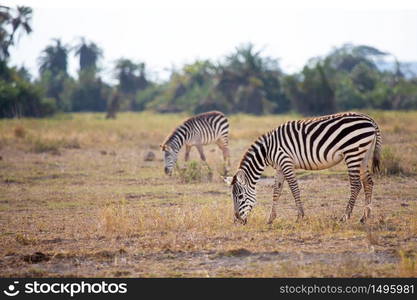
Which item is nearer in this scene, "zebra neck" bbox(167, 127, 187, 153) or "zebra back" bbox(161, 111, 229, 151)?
"zebra neck" bbox(167, 127, 187, 153)

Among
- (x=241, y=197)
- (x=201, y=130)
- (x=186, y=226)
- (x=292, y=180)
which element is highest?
(x=201, y=130)

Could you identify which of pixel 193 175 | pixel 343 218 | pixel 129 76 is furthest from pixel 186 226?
pixel 129 76

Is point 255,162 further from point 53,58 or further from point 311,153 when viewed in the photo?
point 53,58

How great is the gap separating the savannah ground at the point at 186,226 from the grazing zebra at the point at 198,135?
2.18 ft

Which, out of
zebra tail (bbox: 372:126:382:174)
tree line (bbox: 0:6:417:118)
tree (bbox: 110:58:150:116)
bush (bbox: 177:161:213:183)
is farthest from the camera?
tree (bbox: 110:58:150:116)

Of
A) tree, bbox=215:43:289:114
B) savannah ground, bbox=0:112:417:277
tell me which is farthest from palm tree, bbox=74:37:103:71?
savannah ground, bbox=0:112:417:277

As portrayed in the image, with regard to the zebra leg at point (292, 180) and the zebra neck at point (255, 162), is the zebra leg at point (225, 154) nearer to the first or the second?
the zebra neck at point (255, 162)

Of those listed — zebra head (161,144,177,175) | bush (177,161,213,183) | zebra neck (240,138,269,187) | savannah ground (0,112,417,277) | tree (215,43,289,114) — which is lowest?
savannah ground (0,112,417,277)

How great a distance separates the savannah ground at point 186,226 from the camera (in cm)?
734

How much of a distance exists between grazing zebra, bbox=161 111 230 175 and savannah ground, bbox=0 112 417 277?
0.67 meters

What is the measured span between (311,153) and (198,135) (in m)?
8.02

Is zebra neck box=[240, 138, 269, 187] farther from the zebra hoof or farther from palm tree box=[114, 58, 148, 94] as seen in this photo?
palm tree box=[114, 58, 148, 94]

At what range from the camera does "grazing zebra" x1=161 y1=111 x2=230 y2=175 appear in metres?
16.5

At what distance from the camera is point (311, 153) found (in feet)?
31.9
